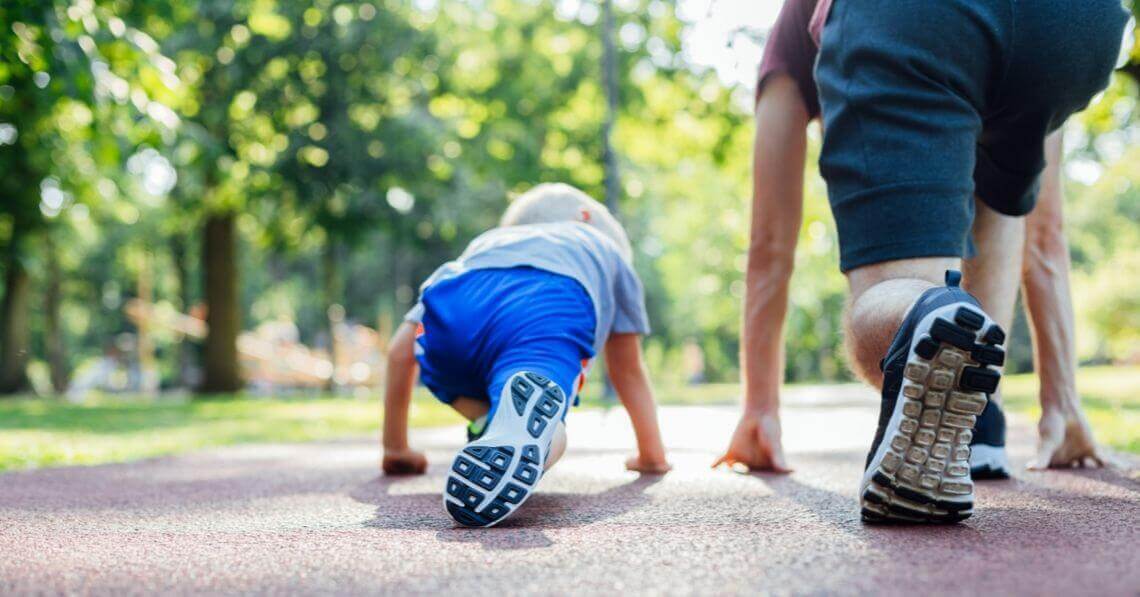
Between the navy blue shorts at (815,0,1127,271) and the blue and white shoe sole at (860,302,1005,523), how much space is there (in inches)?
12.9

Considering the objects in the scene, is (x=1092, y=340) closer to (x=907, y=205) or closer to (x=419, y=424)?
(x=419, y=424)

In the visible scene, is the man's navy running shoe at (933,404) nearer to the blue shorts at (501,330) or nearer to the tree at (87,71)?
the blue shorts at (501,330)

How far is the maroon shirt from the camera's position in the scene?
124 inches

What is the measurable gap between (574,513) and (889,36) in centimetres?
132

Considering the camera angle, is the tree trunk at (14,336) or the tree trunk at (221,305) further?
the tree trunk at (14,336)

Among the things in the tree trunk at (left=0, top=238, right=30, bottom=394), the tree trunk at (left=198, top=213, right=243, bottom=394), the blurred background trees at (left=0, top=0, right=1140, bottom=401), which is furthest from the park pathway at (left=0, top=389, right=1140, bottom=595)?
the tree trunk at (left=0, top=238, right=30, bottom=394)

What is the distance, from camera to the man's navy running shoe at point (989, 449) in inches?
121

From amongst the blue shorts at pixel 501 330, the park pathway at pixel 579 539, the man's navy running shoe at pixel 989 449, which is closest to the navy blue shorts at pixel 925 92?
the park pathway at pixel 579 539

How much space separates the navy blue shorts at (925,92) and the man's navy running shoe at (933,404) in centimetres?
24

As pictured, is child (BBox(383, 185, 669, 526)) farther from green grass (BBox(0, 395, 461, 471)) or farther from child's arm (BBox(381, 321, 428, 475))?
green grass (BBox(0, 395, 461, 471))

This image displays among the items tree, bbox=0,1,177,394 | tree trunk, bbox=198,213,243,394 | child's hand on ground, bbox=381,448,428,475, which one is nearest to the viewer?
child's hand on ground, bbox=381,448,428,475

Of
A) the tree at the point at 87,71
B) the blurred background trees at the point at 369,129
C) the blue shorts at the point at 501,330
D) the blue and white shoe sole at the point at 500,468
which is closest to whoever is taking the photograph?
the blue and white shoe sole at the point at 500,468

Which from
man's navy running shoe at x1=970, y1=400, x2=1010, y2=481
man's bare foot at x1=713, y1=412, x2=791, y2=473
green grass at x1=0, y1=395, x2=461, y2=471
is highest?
man's navy running shoe at x1=970, y1=400, x2=1010, y2=481

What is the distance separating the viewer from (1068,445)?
3516 millimetres
